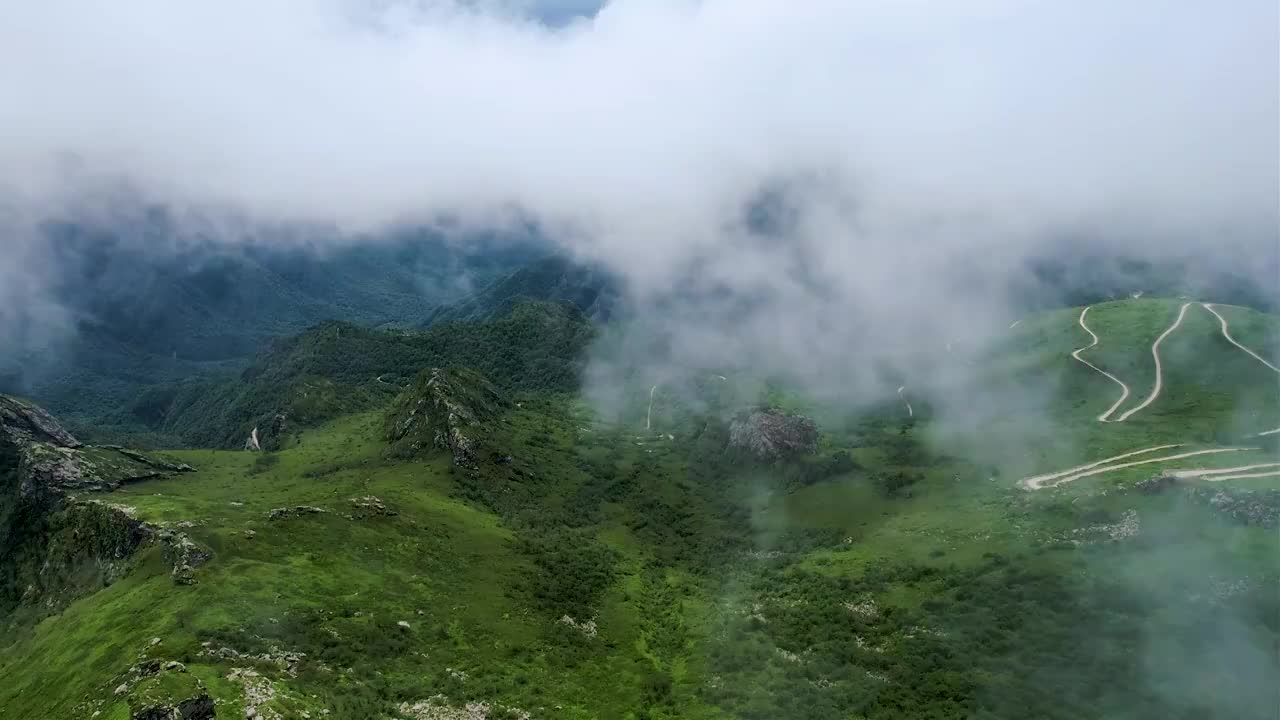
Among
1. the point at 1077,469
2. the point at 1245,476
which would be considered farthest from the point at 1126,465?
the point at 1245,476

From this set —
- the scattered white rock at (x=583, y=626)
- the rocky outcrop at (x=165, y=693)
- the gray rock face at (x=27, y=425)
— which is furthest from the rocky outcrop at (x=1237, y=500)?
the gray rock face at (x=27, y=425)

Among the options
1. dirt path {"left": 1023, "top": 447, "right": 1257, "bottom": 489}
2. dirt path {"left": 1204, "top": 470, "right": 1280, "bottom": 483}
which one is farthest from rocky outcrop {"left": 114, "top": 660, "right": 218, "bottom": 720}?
dirt path {"left": 1204, "top": 470, "right": 1280, "bottom": 483}

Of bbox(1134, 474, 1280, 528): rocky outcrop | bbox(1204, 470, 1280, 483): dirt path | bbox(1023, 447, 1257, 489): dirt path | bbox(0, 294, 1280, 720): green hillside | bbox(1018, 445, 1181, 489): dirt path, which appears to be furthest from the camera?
bbox(1018, 445, 1181, 489): dirt path

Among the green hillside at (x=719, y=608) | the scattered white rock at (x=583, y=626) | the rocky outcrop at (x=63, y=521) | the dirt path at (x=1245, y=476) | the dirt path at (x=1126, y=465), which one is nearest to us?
the green hillside at (x=719, y=608)

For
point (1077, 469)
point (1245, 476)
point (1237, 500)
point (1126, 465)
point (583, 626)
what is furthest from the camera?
point (1077, 469)

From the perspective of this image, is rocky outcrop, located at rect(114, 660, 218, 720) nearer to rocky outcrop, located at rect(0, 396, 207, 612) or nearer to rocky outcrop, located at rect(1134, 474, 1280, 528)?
rocky outcrop, located at rect(0, 396, 207, 612)

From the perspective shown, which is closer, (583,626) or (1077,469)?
(583,626)

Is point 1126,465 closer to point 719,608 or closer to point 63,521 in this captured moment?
point 719,608

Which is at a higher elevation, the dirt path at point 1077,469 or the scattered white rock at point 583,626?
the dirt path at point 1077,469

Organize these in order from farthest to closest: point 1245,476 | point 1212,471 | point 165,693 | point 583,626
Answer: point 1212,471 → point 1245,476 → point 583,626 → point 165,693

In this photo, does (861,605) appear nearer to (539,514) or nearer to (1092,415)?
(539,514)

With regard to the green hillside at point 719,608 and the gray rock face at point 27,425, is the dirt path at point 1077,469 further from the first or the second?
the gray rock face at point 27,425
